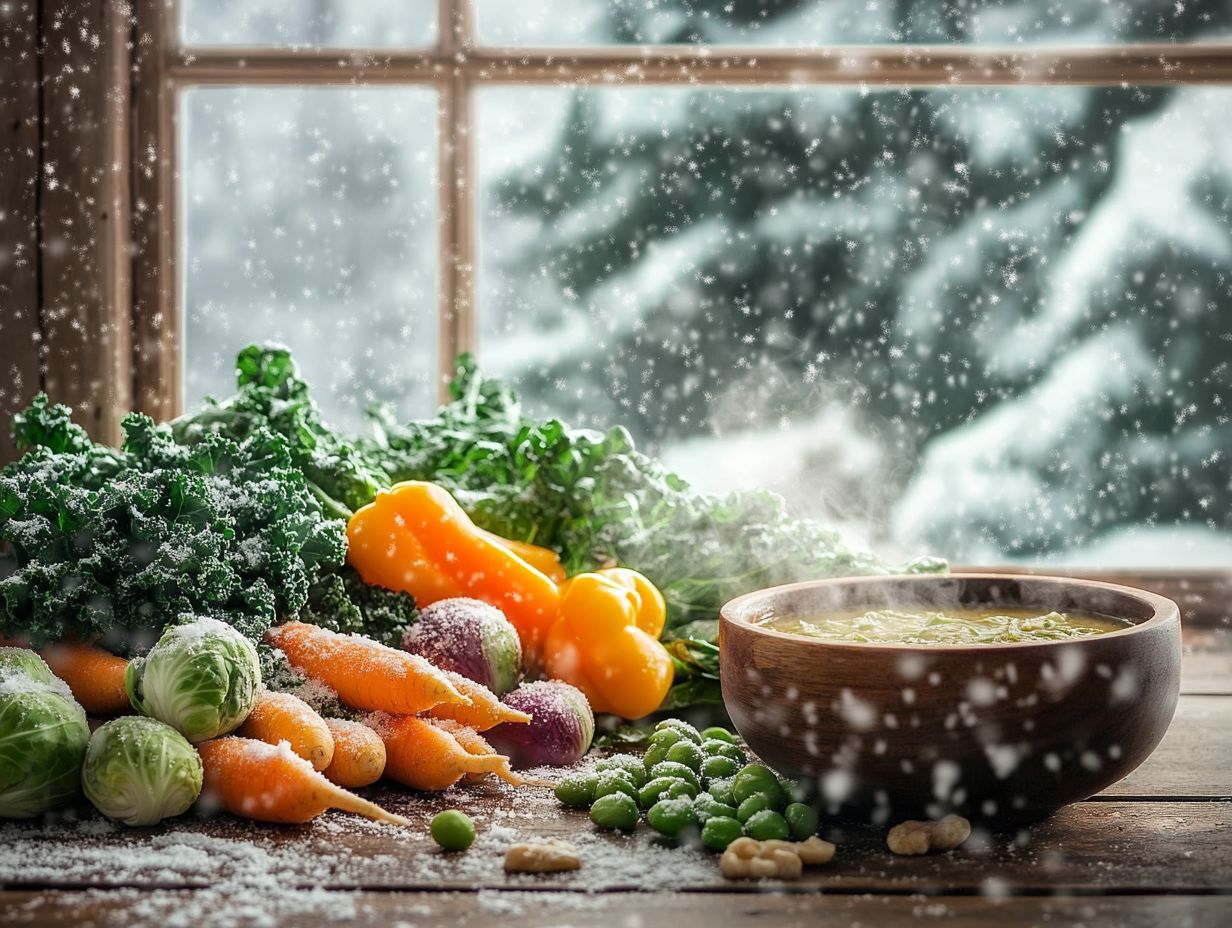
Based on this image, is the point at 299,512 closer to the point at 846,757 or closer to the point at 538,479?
the point at 538,479

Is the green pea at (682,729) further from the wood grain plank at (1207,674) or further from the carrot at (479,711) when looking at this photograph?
the wood grain plank at (1207,674)

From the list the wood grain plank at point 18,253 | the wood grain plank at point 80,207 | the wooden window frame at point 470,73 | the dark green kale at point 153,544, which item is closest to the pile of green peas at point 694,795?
the dark green kale at point 153,544

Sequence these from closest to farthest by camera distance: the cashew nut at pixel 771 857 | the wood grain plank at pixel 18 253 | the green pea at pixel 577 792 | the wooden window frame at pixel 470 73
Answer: the cashew nut at pixel 771 857, the green pea at pixel 577 792, the wood grain plank at pixel 18 253, the wooden window frame at pixel 470 73

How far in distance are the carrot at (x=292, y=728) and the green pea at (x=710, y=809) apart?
45 cm

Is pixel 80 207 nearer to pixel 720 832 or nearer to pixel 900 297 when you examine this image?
pixel 900 297

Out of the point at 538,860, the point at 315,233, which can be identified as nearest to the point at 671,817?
the point at 538,860

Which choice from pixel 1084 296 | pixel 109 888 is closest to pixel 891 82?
pixel 1084 296

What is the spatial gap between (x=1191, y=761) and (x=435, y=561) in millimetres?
1133

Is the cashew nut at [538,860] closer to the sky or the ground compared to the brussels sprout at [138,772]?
closer to the ground

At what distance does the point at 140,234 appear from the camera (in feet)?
8.21

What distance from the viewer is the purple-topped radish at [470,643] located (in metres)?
1.62

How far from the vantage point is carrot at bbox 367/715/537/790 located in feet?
4.65

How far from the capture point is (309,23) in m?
2.54

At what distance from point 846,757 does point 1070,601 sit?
426mm
